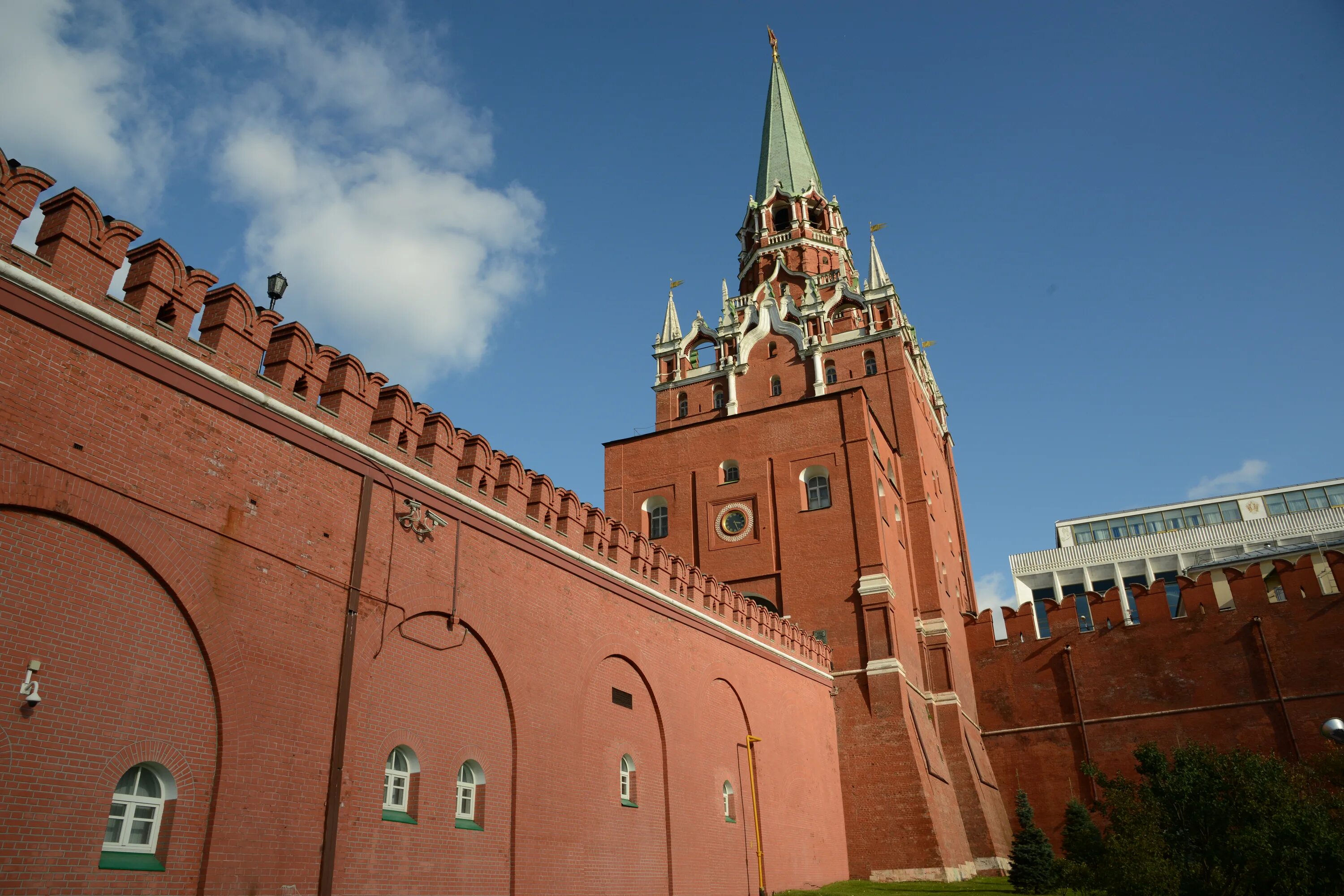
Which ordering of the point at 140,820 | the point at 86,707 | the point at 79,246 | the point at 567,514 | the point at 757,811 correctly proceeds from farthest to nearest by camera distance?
1. the point at 757,811
2. the point at 567,514
3. the point at 79,246
4. the point at 140,820
5. the point at 86,707

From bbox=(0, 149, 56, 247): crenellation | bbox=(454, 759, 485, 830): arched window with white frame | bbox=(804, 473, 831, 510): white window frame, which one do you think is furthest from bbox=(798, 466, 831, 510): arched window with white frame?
bbox=(0, 149, 56, 247): crenellation

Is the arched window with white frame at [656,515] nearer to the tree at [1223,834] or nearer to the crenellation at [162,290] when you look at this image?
the tree at [1223,834]

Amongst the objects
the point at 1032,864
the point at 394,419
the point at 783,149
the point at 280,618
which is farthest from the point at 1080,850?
the point at 783,149

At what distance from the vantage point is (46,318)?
8898 millimetres

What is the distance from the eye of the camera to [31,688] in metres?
8.05

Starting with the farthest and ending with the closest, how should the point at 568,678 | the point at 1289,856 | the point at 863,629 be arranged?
1. the point at 863,629
2. the point at 568,678
3. the point at 1289,856

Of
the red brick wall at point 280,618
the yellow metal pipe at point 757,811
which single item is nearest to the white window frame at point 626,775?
the red brick wall at point 280,618

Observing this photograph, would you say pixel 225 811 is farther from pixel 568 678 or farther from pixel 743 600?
pixel 743 600

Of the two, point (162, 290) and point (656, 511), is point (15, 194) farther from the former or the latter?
point (656, 511)

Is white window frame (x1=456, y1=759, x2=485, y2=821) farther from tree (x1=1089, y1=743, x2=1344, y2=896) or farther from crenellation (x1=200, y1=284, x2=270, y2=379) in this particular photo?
tree (x1=1089, y1=743, x2=1344, y2=896)

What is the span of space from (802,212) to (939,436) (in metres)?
11.0

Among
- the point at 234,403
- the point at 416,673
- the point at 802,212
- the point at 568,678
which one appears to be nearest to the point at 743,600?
the point at 568,678

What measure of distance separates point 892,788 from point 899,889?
2.89 m

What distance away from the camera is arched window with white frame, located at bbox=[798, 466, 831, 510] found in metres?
27.4
